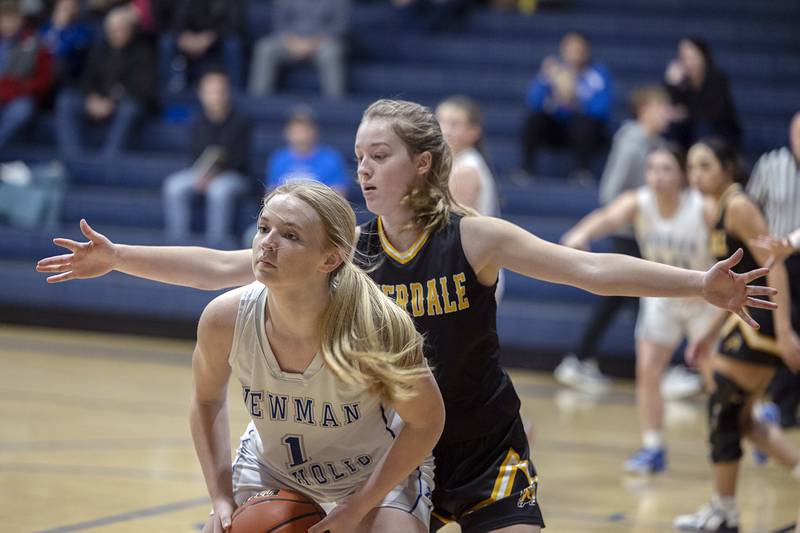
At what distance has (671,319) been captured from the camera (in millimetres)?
6285

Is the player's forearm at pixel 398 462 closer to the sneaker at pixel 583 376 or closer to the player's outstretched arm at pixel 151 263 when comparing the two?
the player's outstretched arm at pixel 151 263

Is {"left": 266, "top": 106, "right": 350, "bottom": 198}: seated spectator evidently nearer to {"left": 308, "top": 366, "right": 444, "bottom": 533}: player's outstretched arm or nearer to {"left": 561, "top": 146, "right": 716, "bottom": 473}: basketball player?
{"left": 561, "top": 146, "right": 716, "bottom": 473}: basketball player

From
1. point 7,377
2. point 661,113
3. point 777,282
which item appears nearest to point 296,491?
point 777,282

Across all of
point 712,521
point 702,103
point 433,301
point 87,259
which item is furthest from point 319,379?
point 702,103

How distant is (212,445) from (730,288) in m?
1.43

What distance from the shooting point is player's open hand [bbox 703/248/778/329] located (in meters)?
3.15

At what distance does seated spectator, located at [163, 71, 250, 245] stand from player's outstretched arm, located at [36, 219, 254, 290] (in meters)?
7.37

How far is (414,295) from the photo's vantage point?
3463 mm

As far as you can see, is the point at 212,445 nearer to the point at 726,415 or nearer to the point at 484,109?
the point at 726,415

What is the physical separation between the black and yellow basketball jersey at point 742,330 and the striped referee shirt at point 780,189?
2.54ft

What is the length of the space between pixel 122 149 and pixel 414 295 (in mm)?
9368

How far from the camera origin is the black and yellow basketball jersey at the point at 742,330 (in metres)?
5.07

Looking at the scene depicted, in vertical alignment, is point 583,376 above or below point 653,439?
below

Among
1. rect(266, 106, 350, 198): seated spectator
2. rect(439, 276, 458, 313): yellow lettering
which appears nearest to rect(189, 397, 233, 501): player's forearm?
rect(439, 276, 458, 313): yellow lettering
